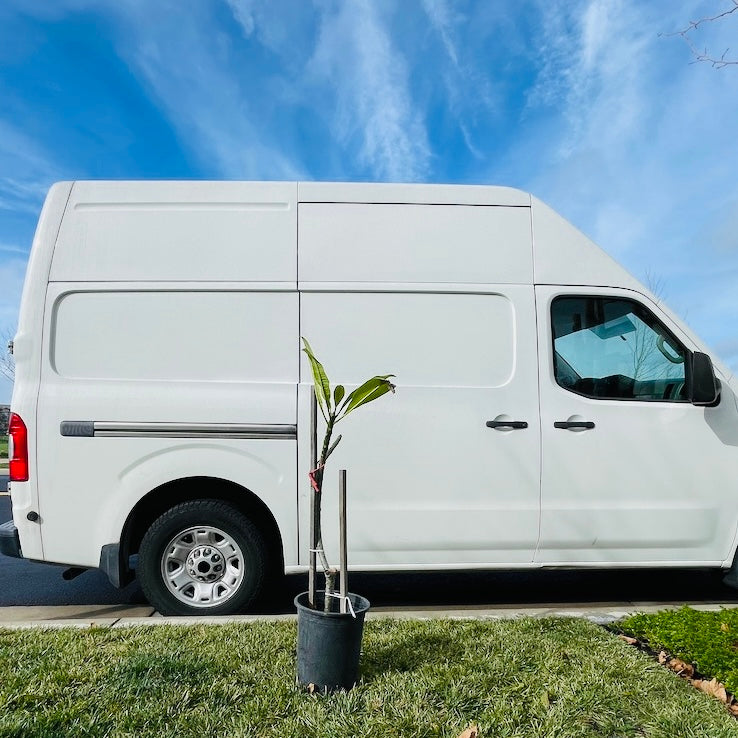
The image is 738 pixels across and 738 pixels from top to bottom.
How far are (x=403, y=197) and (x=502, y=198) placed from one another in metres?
0.67

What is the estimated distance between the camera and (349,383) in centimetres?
416

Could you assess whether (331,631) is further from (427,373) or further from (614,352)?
(614,352)

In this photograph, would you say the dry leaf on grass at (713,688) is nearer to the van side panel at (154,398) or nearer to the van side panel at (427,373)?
the van side panel at (427,373)

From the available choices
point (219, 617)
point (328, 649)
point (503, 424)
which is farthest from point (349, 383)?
point (328, 649)

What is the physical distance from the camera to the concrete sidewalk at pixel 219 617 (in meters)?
3.83

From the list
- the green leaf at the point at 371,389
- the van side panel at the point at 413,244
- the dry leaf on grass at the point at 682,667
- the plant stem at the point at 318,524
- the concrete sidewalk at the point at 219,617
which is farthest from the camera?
the van side panel at the point at 413,244

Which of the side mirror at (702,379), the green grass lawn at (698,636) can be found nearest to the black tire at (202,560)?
the green grass lawn at (698,636)

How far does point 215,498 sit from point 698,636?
2875mm

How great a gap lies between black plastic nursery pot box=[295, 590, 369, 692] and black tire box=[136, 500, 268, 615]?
50.4 inches

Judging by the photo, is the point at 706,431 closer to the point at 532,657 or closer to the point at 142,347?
the point at 532,657

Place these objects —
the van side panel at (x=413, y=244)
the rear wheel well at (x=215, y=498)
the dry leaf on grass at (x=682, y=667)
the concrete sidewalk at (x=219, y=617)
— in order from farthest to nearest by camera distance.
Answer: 1. the van side panel at (x=413, y=244)
2. the rear wheel well at (x=215, y=498)
3. the concrete sidewalk at (x=219, y=617)
4. the dry leaf on grass at (x=682, y=667)

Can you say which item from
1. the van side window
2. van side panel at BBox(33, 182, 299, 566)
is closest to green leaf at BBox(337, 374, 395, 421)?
van side panel at BBox(33, 182, 299, 566)

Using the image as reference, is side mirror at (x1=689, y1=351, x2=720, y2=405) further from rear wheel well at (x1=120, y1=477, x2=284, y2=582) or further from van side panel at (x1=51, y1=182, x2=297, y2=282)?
rear wheel well at (x1=120, y1=477, x2=284, y2=582)

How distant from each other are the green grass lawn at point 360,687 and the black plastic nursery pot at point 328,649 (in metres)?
0.08
